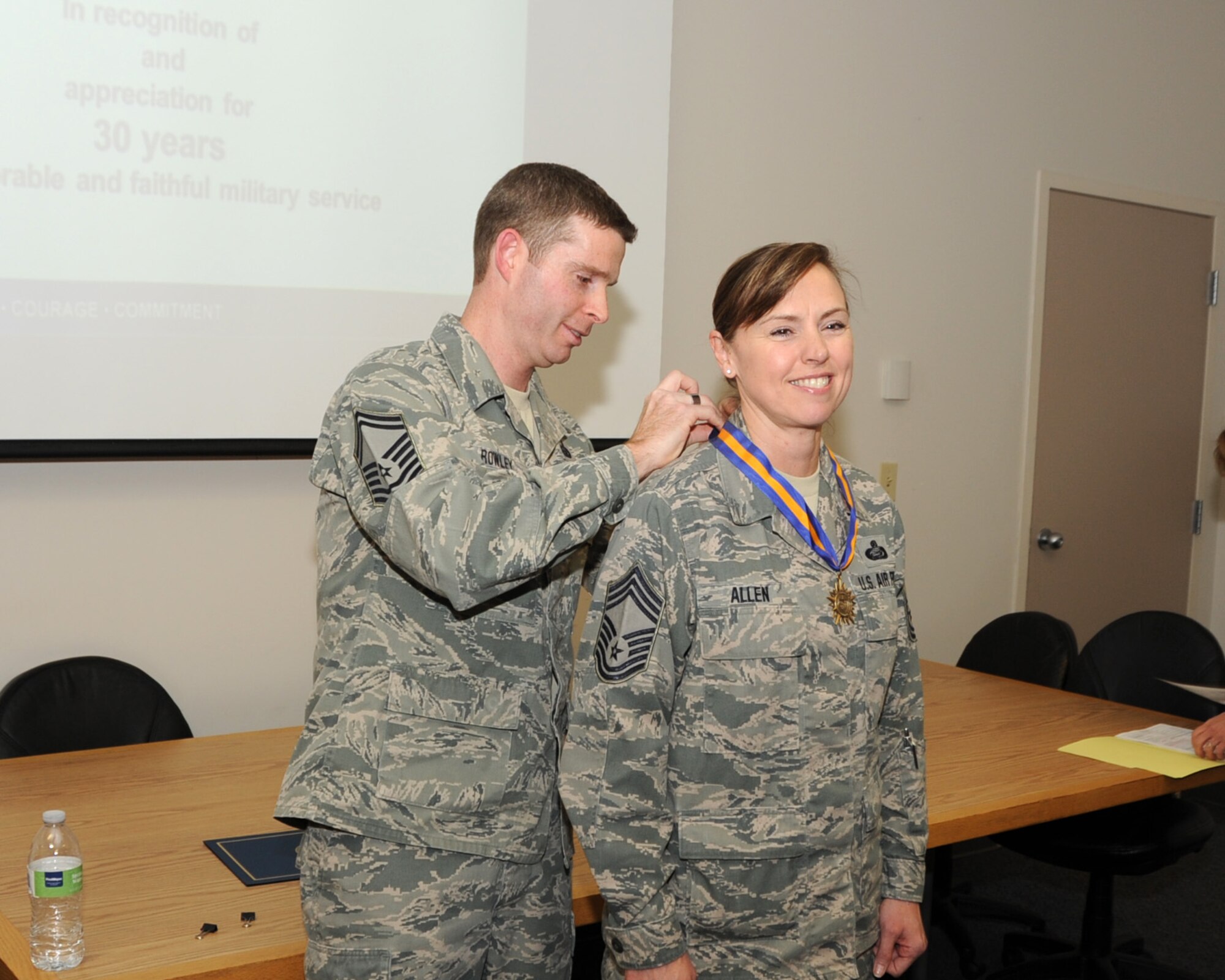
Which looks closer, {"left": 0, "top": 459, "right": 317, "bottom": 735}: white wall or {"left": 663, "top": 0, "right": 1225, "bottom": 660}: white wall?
{"left": 0, "top": 459, "right": 317, "bottom": 735}: white wall

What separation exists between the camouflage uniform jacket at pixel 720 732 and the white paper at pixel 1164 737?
1386mm

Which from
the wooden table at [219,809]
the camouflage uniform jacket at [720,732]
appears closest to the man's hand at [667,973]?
the camouflage uniform jacket at [720,732]

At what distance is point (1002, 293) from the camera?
4.40 meters

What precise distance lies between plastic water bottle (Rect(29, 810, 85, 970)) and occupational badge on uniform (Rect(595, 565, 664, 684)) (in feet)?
2.57

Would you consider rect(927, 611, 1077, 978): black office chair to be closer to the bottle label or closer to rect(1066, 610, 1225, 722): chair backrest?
rect(1066, 610, 1225, 722): chair backrest

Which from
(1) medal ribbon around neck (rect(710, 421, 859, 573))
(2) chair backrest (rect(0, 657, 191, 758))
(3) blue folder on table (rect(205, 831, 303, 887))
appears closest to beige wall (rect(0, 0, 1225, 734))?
(2) chair backrest (rect(0, 657, 191, 758))

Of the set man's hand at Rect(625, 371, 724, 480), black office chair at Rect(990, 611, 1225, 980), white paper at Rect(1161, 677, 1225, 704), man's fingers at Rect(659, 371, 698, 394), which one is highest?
man's fingers at Rect(659, 371, 698, 394)

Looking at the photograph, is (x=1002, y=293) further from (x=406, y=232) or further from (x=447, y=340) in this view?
(x=447, y=340)

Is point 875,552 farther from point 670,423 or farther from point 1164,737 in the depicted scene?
point 1164,737

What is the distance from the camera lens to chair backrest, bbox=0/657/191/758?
8.49ft

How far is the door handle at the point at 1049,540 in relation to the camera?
4.59 metres

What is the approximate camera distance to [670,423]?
5.57ft

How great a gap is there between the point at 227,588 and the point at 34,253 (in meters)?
0.90

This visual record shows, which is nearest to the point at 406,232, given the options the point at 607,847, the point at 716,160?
the point at 716,160
